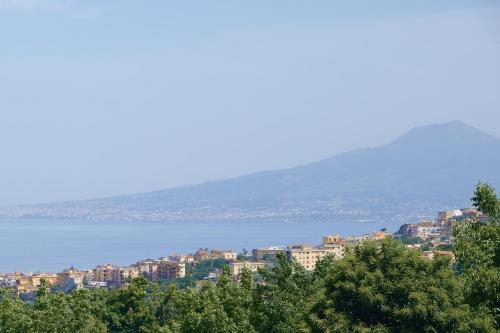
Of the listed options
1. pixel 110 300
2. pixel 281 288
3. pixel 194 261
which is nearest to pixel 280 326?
pixel 281 288

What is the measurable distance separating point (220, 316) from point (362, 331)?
2324mm

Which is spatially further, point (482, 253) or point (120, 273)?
point (120, 273)

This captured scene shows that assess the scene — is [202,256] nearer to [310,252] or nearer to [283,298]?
[310,252]

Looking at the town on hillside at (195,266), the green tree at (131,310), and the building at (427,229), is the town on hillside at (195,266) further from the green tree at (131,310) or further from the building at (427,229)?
the green tree at (131,310)

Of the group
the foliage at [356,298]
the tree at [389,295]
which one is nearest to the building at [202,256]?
Result: the foliage at [356,298]

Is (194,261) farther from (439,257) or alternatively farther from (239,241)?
(239,241)

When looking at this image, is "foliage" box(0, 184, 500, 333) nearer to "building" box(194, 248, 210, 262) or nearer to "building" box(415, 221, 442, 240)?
"building" box(415, 221, 442, 240)

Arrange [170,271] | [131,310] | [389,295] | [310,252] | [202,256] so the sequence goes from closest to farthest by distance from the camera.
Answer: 1. [389,295]
2. [131,310]
3. [170,271]
4. [310,252]
5. [202,256]

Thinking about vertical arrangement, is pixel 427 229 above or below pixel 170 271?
above

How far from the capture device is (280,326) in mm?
18109

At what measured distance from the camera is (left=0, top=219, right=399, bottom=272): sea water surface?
12412cm

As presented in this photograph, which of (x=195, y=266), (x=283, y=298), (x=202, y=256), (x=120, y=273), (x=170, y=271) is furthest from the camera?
(x=202, y=256)

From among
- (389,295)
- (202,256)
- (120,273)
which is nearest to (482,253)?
(389,295)

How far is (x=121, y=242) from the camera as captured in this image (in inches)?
6093
